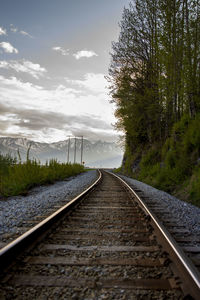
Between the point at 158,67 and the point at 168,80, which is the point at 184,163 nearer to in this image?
the point at 168,80

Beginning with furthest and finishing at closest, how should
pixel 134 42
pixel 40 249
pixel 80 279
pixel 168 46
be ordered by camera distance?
pixel 134 42
pixel 168 46
pixel 40 249
pixel 80 279

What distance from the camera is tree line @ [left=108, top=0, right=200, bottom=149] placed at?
29.8ft

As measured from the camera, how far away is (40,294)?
1659 millimetres

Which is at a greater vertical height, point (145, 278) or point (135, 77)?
point (135, 77)

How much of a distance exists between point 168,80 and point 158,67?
232 centimetres

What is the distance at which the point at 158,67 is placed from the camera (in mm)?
11297

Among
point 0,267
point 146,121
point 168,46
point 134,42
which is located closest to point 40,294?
point 0,267

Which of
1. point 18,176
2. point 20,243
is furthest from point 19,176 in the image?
point 20,243

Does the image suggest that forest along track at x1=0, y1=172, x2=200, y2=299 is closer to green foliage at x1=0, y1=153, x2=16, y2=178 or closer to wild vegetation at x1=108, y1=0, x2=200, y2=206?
wild vegetation at x1=108, y1=0, x2=200, y2=206

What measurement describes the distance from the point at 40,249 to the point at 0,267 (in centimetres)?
63

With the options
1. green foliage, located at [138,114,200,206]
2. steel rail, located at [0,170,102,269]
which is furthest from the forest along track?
green foliage, located at [138,114,200,206]

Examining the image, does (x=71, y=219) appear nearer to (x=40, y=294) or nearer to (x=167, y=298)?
(x=40, y=294)

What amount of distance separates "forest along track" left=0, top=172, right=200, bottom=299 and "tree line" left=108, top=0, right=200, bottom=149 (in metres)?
7.60

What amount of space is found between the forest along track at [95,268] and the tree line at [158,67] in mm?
7596
